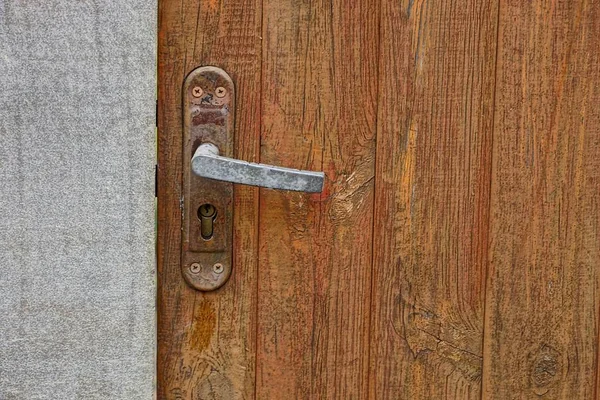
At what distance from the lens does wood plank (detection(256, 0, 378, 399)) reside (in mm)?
1148

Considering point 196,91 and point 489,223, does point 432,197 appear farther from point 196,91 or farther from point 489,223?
point 196,91

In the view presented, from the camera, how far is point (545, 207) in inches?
47.8

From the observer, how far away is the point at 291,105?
1157mm

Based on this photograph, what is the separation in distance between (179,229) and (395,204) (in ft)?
1.11

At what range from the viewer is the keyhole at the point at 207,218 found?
1139 millimetres

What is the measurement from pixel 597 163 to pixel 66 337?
0.86 meters

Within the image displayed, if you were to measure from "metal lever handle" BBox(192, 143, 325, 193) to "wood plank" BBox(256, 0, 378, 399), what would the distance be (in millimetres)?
128

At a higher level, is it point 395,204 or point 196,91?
point 196,91

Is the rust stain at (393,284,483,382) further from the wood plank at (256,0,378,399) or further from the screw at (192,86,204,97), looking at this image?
the screw at (192,86,204,97)

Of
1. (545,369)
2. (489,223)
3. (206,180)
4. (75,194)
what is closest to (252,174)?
(206,180)

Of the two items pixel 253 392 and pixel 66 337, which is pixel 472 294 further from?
pixel 66 337

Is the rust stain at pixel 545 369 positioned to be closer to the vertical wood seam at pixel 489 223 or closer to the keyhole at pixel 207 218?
the vertical wood seam at pixel 489 223

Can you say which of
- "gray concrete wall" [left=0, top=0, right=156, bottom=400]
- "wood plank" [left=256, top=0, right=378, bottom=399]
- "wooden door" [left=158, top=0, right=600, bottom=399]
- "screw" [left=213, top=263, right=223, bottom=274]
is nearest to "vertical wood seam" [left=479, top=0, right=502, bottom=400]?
"wooden door" [left=158, top=0, right=600, bottom=399]

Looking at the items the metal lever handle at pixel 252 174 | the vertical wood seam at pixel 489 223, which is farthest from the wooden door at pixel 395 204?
the metal lever handle at pixel 252 174
